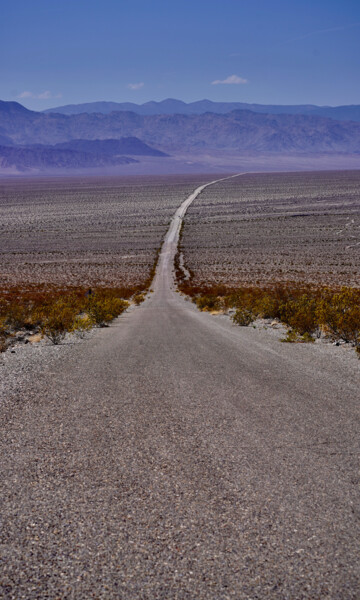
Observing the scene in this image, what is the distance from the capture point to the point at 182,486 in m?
4.82

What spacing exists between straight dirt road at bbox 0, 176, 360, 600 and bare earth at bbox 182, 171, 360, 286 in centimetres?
3038

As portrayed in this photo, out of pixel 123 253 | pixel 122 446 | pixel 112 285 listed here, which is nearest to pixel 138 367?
pixel 122 446

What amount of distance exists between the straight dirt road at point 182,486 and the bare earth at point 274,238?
30383mm

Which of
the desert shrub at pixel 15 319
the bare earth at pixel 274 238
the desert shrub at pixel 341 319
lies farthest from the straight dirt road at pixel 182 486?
the bare earth at pixel 274 238

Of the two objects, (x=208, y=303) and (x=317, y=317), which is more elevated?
(x=317, y=317)

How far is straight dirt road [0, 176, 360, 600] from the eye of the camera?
363 centimetres

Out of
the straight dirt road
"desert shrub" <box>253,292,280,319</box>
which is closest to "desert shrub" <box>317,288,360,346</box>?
the straight dirt road

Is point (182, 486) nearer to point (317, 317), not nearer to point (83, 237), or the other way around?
point (317, 317)

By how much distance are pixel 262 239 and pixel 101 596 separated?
197ft

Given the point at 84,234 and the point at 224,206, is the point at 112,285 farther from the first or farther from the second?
the point at 224,206

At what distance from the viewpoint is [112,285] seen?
38.5 metres

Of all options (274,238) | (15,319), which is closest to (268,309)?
(15,319)

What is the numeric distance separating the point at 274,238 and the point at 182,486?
5916cm

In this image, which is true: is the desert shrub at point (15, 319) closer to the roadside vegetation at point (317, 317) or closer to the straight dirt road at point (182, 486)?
the roadside vegetation at point (317, 317)
